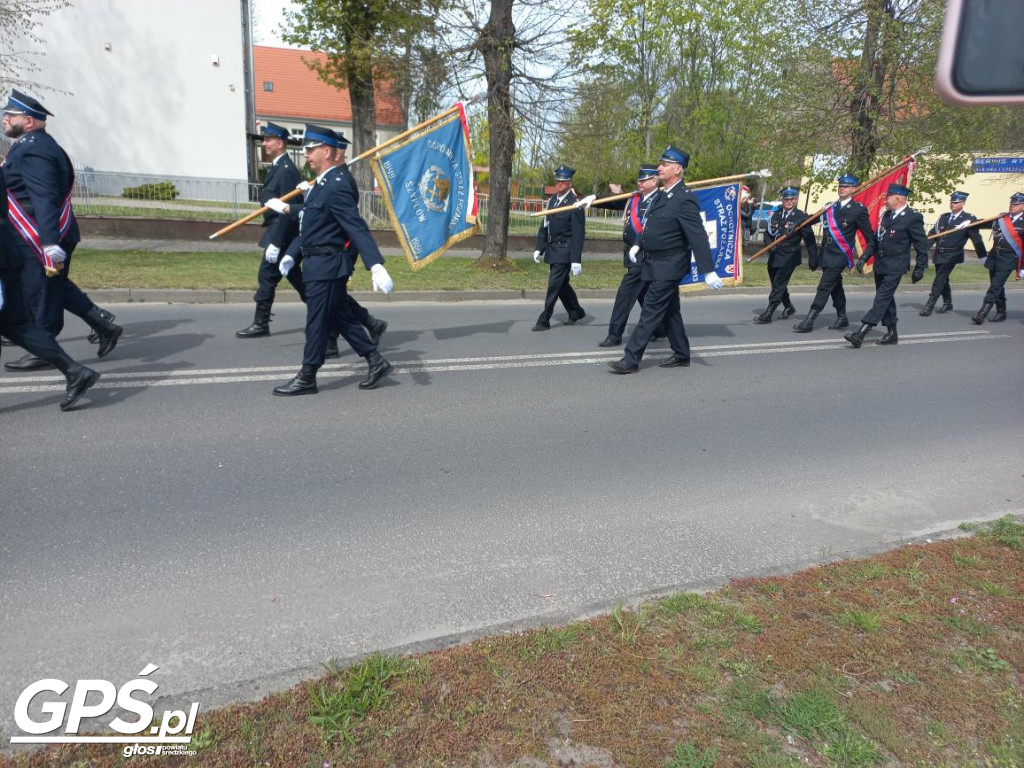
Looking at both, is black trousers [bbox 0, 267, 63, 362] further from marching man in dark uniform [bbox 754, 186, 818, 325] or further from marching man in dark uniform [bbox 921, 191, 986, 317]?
marching man in dark uniform [bbox 921, 191, 986, 317]

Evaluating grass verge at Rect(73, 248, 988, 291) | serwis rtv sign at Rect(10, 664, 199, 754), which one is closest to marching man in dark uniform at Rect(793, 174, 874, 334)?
grass verge at Rect(73, 248, 988, 291)

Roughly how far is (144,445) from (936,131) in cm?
2010

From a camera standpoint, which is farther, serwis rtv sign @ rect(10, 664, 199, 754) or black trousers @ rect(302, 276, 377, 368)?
black trousers @ rect(302, 276, 377, 368)

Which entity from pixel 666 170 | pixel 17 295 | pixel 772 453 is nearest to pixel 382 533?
pixel 772 453

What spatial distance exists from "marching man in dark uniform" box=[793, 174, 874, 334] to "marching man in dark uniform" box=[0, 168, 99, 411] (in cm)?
854

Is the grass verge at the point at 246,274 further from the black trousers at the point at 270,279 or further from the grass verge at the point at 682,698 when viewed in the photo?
the grass verge at the point at 682,698

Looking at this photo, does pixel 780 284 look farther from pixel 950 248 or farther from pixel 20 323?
pixel 20 323

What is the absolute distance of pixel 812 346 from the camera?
29.8 feet

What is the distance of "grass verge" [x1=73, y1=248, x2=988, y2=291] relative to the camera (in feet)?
34.6

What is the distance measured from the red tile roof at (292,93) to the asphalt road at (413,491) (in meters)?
47.6

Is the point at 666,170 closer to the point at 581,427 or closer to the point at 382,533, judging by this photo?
the point at 581,427

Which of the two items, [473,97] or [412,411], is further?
[473,97]

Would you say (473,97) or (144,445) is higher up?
(473,97)

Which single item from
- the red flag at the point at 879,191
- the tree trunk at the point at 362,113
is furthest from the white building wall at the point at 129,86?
the red flag at the point at 879,191
